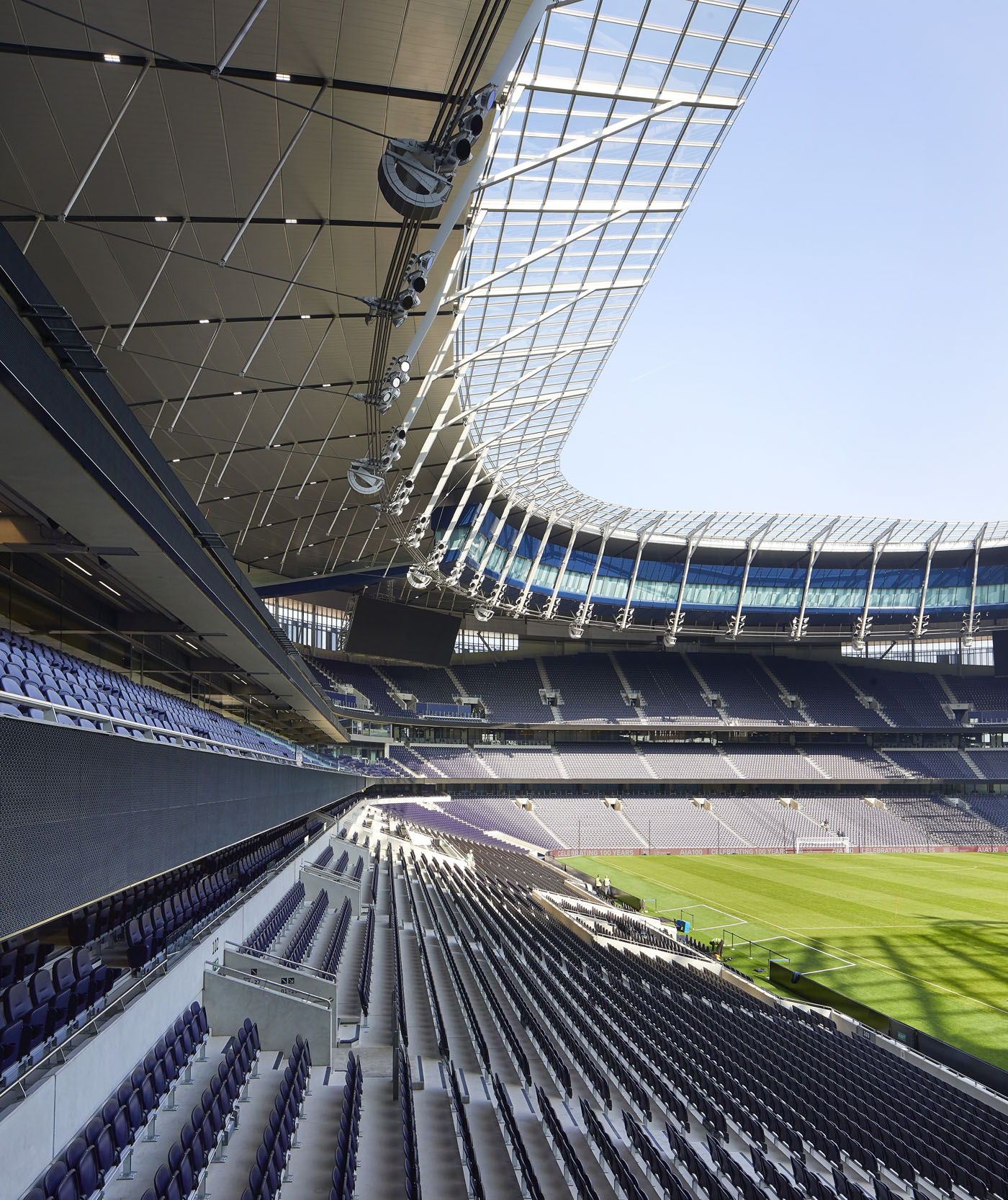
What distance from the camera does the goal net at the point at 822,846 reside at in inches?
2108

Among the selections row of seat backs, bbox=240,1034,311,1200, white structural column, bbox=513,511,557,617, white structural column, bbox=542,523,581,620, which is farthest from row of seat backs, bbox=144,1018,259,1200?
white structural column, bbox=542,523,581,620

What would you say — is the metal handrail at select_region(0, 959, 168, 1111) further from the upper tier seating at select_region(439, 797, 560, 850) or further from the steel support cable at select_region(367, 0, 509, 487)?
the upper tier seating at select_region(439, 797, 560, 850)

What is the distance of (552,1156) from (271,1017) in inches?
176

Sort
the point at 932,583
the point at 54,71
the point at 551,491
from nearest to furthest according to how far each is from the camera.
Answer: the point at 54,71
the point at 551,491
the point at 932,583

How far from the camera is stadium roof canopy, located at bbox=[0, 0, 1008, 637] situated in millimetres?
11383

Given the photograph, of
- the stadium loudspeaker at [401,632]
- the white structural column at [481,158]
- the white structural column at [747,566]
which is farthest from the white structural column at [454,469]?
the white structural column at [747,566]

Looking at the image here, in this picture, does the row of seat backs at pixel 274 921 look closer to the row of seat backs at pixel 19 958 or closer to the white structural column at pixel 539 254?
the row of seat backs at pixel 19 958

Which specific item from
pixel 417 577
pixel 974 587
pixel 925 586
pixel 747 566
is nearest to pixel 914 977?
pixel 417 577

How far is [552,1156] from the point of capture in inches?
386

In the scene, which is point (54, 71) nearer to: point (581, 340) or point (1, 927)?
point (1, 927)

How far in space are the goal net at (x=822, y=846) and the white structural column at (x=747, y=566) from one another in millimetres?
14445

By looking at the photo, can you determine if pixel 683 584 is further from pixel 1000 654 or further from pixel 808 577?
pixel 1000 654

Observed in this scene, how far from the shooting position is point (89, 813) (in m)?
7.84

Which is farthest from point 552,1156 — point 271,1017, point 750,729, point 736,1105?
point 750,729
